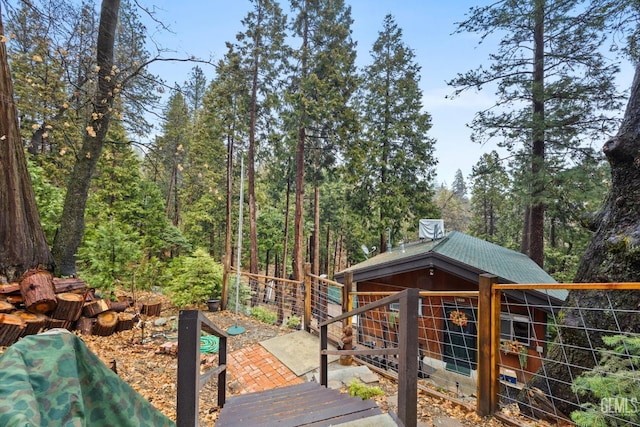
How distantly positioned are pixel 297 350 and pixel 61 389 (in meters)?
4.29

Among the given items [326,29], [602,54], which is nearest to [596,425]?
[602,54]

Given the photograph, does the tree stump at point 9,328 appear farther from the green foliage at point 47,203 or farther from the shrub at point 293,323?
the shrub at point 293,323

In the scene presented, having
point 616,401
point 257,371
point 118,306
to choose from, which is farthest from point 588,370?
point 118,306

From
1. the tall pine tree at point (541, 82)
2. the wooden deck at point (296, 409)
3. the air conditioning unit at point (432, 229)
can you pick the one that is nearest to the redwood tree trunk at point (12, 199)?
the wooden deck at point (296, 409)

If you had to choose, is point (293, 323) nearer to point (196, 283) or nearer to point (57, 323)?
point (196, 283)

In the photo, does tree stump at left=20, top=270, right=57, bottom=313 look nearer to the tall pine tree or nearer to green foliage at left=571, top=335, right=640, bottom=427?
green foliage at left=571, top=335, right=640, bottom=427

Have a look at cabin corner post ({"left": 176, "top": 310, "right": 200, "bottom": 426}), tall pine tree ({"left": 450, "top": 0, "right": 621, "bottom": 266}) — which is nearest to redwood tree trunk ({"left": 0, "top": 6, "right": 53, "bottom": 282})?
cabin corner post ({"left": 176, "top": 310, "right": 200, "bottom": 426})

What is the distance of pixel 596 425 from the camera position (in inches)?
69.8

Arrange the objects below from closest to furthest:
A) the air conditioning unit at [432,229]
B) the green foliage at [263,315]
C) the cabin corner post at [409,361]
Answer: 1. the cabin corner post at [409,361]
2. the green foliage at [263,315]
3. the air conditioning unit at [432,229]

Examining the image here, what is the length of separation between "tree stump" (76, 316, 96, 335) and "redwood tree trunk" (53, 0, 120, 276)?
4.13ft

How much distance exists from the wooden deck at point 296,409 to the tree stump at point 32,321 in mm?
2917

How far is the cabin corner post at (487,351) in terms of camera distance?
7.92 feet

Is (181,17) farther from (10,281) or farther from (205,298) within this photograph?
(205,298)

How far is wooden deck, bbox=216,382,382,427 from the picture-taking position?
1836 mm
